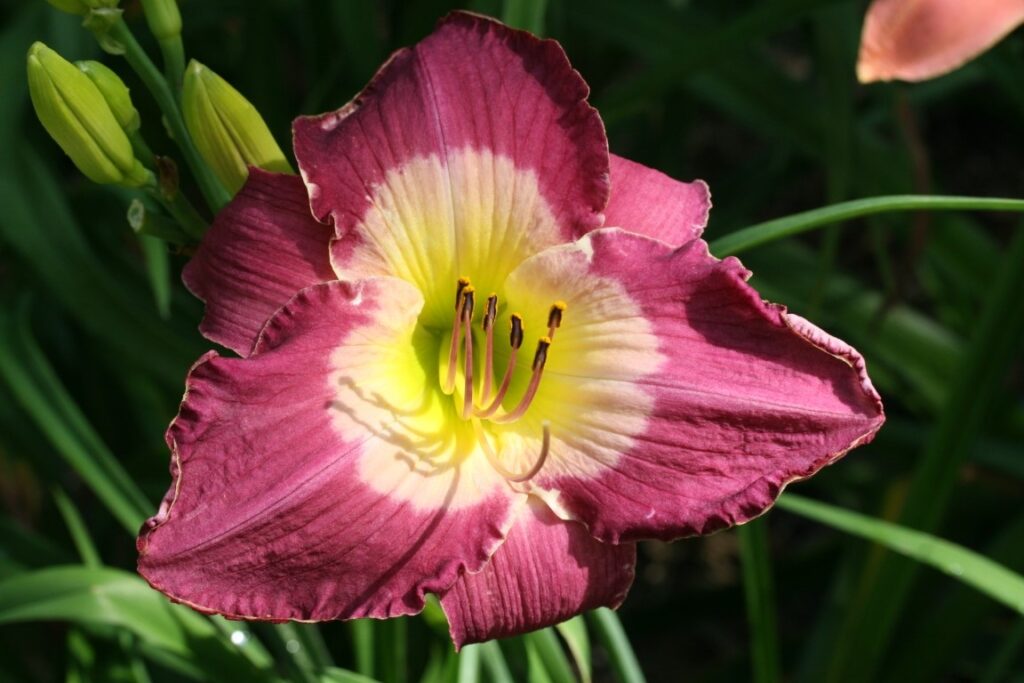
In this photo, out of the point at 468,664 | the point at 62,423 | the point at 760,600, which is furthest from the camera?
the point at 760,600

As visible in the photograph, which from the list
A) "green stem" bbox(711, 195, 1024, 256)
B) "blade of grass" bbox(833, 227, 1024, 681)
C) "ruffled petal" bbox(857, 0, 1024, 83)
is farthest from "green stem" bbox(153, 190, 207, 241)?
"blade of grass" bbox(833, 227, 1024, 681)

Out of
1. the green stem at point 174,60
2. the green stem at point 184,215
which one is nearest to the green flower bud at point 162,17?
the green stem at point 174,60

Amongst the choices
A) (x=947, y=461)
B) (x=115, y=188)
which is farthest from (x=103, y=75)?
(x=947, y=461)

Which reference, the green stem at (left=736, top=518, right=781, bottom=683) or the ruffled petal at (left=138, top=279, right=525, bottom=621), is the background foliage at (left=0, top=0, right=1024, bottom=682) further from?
the ruffled petal at (left=138, top=279, right=525, bottom=621)

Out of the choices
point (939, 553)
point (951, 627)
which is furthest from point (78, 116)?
point (951, 627)

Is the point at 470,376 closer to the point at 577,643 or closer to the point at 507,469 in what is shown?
the point at 507,469

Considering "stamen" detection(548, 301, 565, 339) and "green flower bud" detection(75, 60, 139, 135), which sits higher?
"green flower bud" detection(75, 60, 139, 135)

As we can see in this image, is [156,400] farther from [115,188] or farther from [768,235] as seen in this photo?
[768,235]
